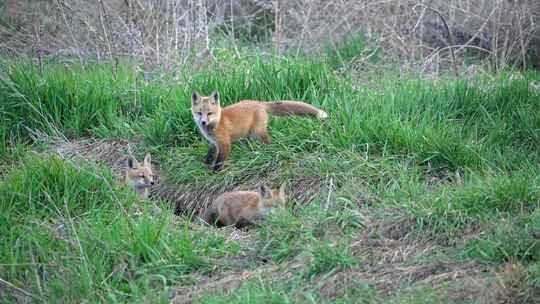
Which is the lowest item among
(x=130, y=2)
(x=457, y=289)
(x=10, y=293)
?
(x=10, y=293)

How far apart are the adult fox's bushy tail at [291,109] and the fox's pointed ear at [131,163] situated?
1427mm

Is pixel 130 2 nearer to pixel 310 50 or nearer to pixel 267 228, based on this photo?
pixel 310 50

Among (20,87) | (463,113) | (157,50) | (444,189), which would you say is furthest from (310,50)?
(444,189)

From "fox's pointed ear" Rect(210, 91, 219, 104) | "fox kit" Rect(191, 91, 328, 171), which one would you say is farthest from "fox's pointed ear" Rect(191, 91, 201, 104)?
"fox's pointed ear" Rect(210, 91, 219, 104)

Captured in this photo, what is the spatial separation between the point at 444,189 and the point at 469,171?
75cm

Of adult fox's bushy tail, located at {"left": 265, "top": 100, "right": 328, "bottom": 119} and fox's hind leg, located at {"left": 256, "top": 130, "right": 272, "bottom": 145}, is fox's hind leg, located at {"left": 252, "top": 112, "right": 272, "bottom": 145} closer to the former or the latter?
fox's hind leg, located at {"left": 256, "top": 130, "right": 272, "bottom": 145}

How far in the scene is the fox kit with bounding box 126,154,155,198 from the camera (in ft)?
24.7

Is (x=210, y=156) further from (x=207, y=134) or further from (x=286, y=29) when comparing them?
(x=286, y=29)

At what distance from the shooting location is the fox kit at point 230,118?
7492 millimetres

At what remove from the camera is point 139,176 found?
298 inches

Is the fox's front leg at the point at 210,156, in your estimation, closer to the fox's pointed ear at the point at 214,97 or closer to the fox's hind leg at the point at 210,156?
the fox's hind leg at the point at 210,156

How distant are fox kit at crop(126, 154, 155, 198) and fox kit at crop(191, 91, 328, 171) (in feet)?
1.94

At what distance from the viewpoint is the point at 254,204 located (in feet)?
22.9

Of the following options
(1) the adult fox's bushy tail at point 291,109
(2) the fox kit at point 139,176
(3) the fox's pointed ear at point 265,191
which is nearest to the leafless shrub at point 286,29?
(1) the adult fox's bushy tail at point 291,109
